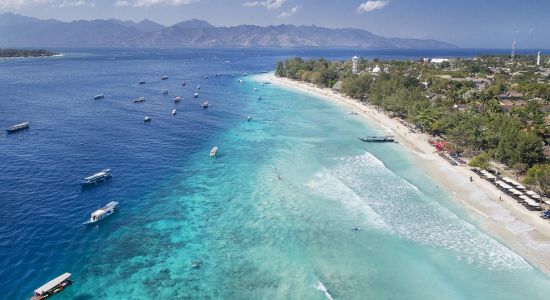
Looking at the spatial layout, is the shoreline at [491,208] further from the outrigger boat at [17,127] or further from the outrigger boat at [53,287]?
the outrigger boat at [17,127]

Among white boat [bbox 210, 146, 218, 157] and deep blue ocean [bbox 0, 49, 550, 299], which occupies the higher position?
white boat [bbox 210, 146, 218, 157]

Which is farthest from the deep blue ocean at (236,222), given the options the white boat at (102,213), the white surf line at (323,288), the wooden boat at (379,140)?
the wooden boat at (379,140)

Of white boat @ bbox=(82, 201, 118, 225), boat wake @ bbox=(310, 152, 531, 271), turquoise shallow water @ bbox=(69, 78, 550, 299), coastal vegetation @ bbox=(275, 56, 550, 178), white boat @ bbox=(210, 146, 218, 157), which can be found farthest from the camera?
white boat @ bbox=(210, 146, 218, 157)

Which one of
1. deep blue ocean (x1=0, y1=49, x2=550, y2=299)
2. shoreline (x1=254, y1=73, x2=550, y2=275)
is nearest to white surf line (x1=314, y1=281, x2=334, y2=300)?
deep blue ocean (x1=0, y1=49, x2=550, y2=299)

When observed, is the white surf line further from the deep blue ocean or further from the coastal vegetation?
the coastal vegetation

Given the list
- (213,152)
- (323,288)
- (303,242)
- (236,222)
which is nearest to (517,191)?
(303,242)

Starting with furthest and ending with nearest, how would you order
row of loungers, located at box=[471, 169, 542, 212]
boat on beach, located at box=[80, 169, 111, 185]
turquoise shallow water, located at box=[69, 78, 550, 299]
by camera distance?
boat on beach, located at box=[80, 169, 111, 185] → row of loungers, located at box=[471, 169, 542, 212] → turquoise shallow water, located at box=[69, 78, 550, 299]
